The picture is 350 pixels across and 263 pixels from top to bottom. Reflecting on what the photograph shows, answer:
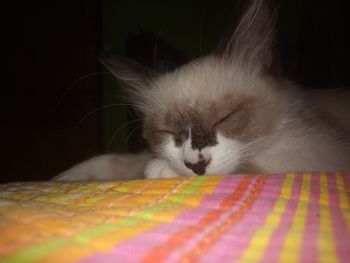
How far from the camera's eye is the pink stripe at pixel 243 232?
41 centimetres

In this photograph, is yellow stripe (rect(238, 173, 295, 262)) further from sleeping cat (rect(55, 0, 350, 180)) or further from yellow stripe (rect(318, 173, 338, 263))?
sleeping cat (rect(55, 0, 350, 180))

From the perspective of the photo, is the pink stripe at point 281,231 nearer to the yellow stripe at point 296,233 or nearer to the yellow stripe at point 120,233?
the yellow stripe at point 296,233

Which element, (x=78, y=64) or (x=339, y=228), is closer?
(x=339, y=228)

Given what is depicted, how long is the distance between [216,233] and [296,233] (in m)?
0.11

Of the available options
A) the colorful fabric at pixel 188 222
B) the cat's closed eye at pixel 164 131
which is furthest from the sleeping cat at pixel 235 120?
the colorful fabric at pixel 188 222

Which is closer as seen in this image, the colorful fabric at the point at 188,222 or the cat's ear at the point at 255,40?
the colorful fabric at the point at 188,222

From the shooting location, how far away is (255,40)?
112 centimetres

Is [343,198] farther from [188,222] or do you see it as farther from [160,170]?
[160,170]

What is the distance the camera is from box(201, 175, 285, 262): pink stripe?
407mm

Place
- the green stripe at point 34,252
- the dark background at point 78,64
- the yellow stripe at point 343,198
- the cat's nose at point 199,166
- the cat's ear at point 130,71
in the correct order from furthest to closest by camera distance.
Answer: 1. the dark background at point 78,64
2. the cat's ear at point 130,71
3. the cat's nose at point 199,166
4. the yellow stripe at point 343,198
5. the green stripe at point 34,252

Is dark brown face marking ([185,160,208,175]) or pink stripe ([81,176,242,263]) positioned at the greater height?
dark brown face marking ([185,160,208,175])

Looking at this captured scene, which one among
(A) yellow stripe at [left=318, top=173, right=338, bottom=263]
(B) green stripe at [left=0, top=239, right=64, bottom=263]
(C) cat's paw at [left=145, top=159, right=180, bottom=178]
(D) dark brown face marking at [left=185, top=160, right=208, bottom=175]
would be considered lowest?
(A) yellow stripe at [left=318, top=173, right=338, bottom=263]

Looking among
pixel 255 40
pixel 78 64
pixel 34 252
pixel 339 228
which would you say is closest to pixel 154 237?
pixel 34 252

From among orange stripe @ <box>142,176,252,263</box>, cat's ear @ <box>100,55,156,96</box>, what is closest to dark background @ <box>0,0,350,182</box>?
cat's ear @ <box>100,55,156,96</box>
